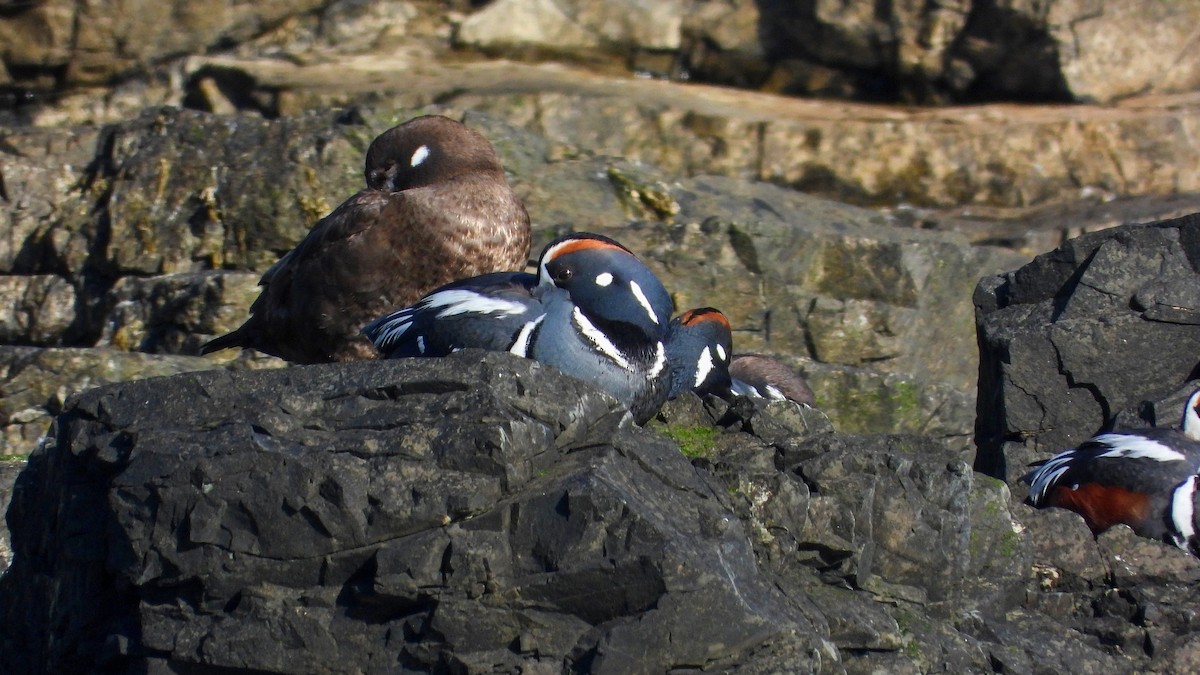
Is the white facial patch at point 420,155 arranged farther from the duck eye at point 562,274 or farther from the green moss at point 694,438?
the green moss at point 694,438

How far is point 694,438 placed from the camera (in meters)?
5.20

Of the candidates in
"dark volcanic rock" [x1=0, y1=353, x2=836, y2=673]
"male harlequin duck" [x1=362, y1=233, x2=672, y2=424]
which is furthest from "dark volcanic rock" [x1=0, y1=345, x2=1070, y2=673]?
"male harlequin duck" [x1=362, y1=233, x2=672, y2=424]

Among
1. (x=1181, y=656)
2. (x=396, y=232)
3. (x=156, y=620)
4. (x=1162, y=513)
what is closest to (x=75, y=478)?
(x=156, y=620)

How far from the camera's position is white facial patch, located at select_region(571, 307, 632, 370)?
507cm

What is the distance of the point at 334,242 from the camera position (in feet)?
21.7

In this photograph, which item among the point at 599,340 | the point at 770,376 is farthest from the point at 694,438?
the point at 770,376

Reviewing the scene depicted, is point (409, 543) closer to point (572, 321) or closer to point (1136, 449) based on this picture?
point (572, 321)

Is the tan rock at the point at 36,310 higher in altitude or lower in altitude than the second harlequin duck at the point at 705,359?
lower

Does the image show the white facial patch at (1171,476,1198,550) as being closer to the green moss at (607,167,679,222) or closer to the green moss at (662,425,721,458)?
the green moss at (662,425,721,458)

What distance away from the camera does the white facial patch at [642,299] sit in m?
5.18

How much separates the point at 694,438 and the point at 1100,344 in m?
2.28

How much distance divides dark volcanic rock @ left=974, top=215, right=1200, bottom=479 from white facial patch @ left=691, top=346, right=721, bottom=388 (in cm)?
125

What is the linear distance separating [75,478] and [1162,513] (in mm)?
4009

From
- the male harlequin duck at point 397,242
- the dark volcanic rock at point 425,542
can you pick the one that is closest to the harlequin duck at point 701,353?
the male harlequin duck at point 397,242
